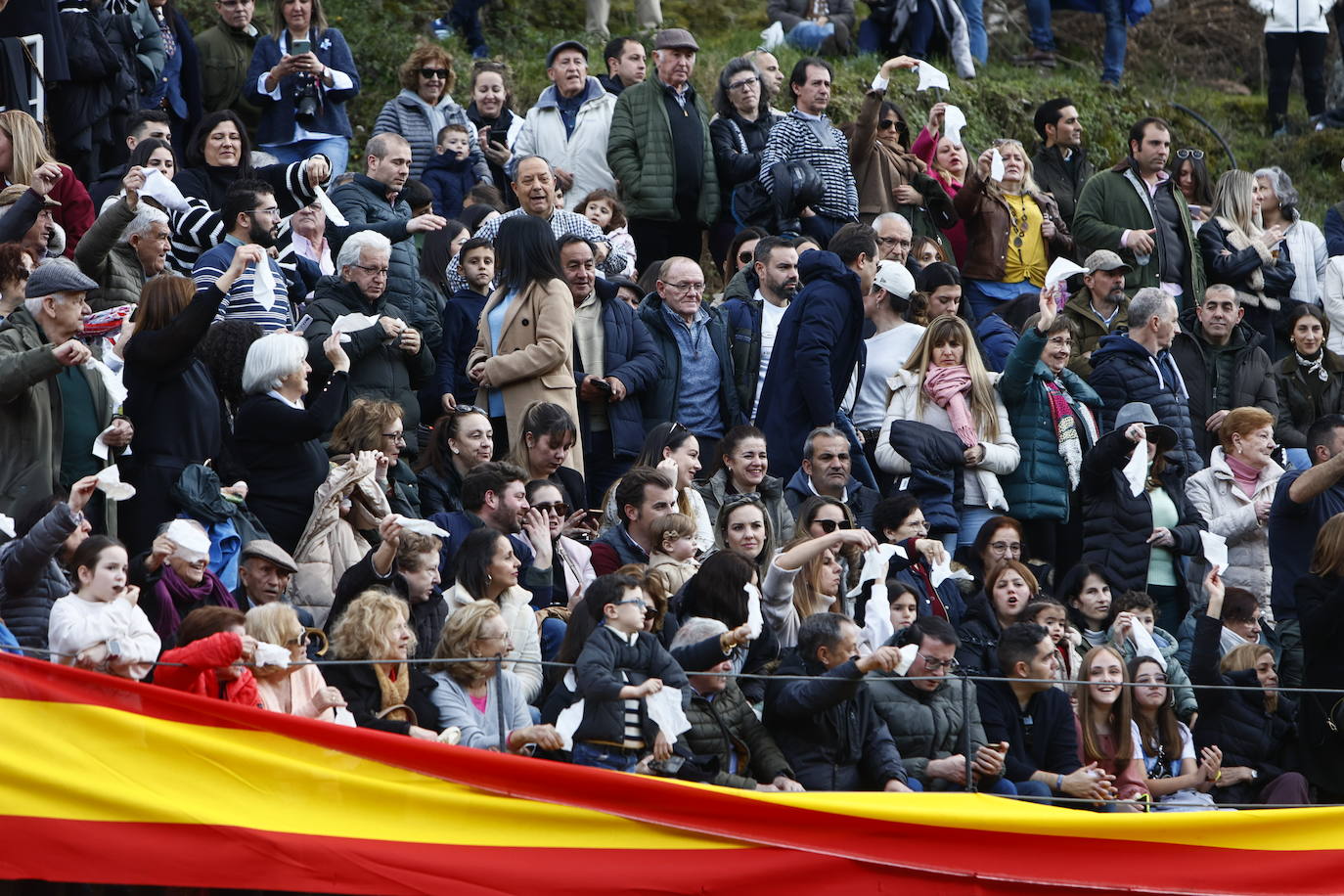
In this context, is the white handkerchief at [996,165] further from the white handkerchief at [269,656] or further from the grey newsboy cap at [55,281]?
the white handkerchief at [269,656]

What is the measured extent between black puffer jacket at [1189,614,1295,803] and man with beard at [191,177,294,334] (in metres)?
4.40

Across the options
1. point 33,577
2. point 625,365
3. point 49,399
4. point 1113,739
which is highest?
point 49,399

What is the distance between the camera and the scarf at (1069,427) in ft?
36.7

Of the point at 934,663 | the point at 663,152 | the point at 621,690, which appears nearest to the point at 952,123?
the point at 663,152

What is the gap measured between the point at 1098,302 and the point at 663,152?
2656mm

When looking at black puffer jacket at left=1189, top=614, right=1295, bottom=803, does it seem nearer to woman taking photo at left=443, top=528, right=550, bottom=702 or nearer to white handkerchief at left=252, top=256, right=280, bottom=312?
woman taking photo at left=443, top=528, right=550, bottom=702

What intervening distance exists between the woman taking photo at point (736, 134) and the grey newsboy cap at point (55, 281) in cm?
534

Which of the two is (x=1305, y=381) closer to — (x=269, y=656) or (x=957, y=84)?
(x=957, y=84)

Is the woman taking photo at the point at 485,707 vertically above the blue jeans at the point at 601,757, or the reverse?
the woman taking photo at the point at 485,707

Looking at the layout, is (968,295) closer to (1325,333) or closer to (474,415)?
(1325,333)

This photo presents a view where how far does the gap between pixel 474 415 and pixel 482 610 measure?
2329 mm

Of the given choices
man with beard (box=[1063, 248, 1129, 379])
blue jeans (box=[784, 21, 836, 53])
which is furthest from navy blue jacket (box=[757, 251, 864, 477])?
blue jeans (box=[784, 21, 836, 53])

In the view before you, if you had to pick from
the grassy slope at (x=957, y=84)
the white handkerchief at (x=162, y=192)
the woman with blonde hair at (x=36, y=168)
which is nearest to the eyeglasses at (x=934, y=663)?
the white handkerchief at (x=162, y=192)

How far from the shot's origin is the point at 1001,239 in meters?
13.7
